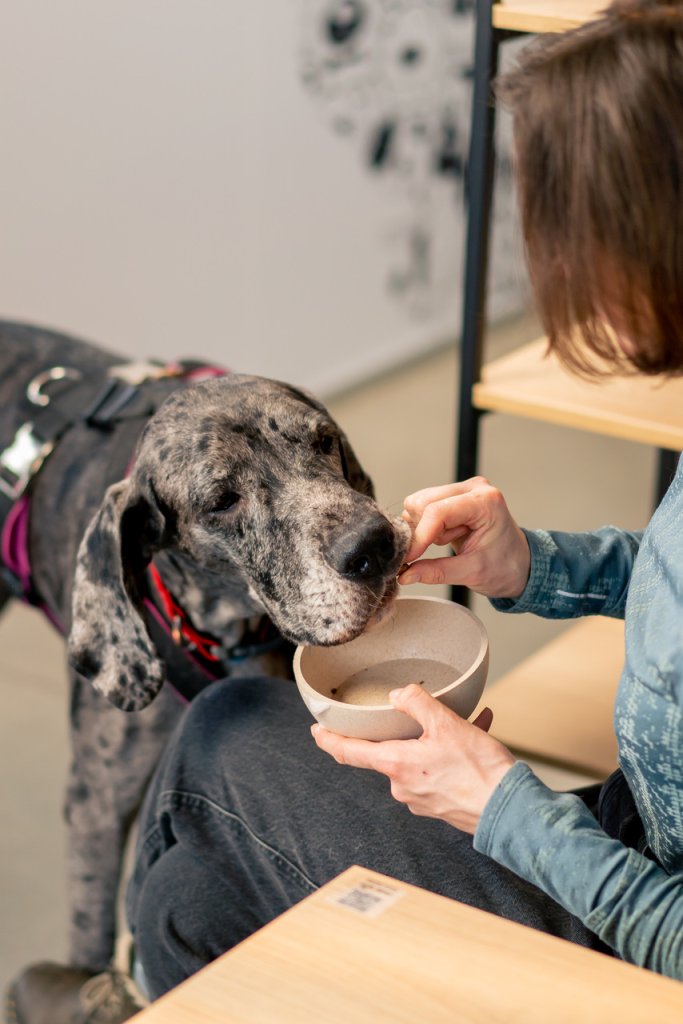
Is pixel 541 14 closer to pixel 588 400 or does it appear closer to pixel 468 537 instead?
pixel 588 400

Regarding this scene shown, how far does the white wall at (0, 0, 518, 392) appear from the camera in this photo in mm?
2855

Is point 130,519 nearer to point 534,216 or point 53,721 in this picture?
point 534,216

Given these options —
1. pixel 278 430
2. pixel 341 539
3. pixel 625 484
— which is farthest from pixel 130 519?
pixel 625 484

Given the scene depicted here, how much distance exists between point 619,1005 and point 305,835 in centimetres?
46

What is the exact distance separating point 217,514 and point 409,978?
76 cm

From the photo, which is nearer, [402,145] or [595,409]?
[595,409]

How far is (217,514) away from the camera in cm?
136

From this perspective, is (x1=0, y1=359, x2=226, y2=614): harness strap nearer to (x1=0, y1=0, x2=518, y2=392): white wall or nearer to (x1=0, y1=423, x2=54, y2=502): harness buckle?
(x1=0, y1=423, x2=54, y2=502): harness buckle

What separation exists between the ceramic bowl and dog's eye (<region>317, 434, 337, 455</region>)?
29 cm

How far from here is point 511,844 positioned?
908mm

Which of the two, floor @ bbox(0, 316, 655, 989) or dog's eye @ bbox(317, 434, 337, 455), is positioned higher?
dog's eye @ bbox(317, 434, 337, 455)

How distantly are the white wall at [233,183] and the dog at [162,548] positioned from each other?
1174 mm

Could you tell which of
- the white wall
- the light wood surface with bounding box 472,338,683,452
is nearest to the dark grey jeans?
A: the light wood surface with bounding box 472,338,683,452

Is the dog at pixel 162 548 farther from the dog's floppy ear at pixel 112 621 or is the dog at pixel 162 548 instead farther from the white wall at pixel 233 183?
the white wall at pixel 233 183
